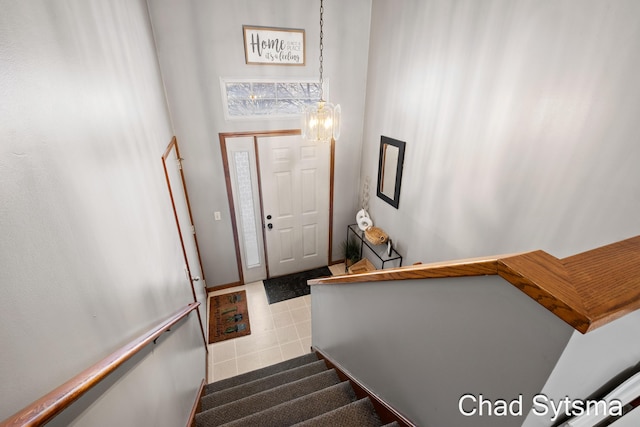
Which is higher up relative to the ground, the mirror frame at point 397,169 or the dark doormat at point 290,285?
the mirror frame at point 397,169

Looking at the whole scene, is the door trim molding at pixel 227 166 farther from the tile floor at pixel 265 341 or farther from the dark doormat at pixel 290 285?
the tile floor at pixel 265 341

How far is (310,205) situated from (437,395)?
3302 millimetres

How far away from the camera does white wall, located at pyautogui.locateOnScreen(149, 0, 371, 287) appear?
9.83 feet

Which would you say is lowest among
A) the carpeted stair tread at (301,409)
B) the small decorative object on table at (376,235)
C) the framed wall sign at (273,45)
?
the carpeted stair tread at (301,409)

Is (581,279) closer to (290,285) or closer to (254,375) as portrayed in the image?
(254,375)

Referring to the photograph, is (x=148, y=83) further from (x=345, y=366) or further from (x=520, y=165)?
(x=520, y=165)

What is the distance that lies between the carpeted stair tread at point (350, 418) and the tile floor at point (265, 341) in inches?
68.9

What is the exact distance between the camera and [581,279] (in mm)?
634

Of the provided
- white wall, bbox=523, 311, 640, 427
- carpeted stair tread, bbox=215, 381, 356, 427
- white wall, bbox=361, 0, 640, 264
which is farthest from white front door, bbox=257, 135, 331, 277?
white wall, bbox=523, 311, 640, 427

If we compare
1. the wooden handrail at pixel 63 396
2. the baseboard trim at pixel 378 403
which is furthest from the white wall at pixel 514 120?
the wooden handrail at pixel 63 396

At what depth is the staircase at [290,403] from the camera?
161 centimetres

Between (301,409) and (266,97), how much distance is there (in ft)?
10.1

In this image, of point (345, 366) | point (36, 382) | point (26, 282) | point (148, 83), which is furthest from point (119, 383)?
point (148, 83)

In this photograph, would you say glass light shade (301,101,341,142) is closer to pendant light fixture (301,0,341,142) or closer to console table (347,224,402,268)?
pendant light fixture (301,0,341,142)
